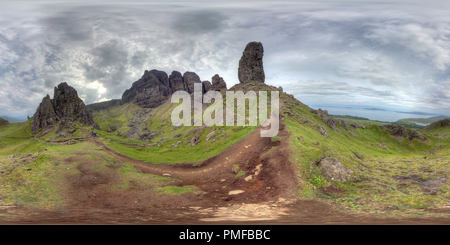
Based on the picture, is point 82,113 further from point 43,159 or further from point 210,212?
point 210,212

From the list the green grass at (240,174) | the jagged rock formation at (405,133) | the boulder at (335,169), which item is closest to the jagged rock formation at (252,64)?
the jagged rock formation at (405,133)

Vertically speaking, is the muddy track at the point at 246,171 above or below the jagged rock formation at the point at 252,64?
below

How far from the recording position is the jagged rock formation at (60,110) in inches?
3784

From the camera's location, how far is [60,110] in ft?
339

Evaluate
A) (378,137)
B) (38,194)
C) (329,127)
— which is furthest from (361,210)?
(378,137)

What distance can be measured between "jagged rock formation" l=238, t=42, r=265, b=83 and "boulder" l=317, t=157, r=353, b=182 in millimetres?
84957

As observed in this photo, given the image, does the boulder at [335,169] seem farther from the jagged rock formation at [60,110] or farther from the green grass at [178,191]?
the jagged rock formation at [60,110]

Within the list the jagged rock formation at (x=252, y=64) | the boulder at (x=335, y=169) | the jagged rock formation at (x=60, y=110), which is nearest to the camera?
the boulder at (x=335, y=169)

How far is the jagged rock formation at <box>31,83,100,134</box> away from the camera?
96125mm

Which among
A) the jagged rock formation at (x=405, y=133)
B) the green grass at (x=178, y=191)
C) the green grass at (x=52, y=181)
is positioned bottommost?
the green grass at (x=178, y=191)

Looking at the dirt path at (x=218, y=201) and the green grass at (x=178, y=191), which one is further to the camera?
the green grass at (x=178, y=191)

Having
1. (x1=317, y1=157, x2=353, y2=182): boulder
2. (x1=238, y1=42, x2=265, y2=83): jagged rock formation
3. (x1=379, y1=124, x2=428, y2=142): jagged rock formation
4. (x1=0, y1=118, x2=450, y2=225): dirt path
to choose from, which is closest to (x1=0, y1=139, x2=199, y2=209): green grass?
(x1=0, y1=118, x2=450, y2=225): dirt path

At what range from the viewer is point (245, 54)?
110 m

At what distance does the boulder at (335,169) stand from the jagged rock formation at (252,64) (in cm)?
8496
